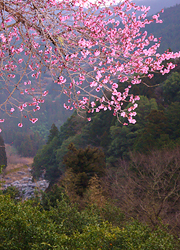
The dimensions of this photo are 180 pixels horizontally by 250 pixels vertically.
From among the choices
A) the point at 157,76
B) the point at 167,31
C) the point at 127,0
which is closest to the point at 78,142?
the point at 157,76

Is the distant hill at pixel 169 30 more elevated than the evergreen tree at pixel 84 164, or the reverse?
the distant hill at pixel 169 30

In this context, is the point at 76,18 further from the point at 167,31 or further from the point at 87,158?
the point at 167,31

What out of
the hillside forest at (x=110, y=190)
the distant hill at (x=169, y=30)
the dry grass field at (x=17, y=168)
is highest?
the distant hill at (x=169, y=30)

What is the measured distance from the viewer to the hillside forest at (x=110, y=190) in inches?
159

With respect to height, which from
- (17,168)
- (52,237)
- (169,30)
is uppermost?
(169,30)

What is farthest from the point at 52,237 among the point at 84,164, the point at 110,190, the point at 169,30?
the point at 169,30

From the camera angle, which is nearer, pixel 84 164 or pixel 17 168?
pixel 84 164

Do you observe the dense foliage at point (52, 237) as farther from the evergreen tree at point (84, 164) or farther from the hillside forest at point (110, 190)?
the evergreen tree at point (84, 164)

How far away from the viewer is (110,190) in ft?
53.5

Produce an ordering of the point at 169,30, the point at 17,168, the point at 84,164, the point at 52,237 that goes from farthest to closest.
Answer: the point at 169,30 → the point at 17,168 → the point at 84,164 → the point at 52,237

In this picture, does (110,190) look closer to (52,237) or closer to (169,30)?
(52,237)

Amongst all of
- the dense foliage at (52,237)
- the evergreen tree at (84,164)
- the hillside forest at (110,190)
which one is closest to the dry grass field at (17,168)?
the hillside forest at (110,190)

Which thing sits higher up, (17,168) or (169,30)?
(169,30)

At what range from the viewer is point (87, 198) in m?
13.1
